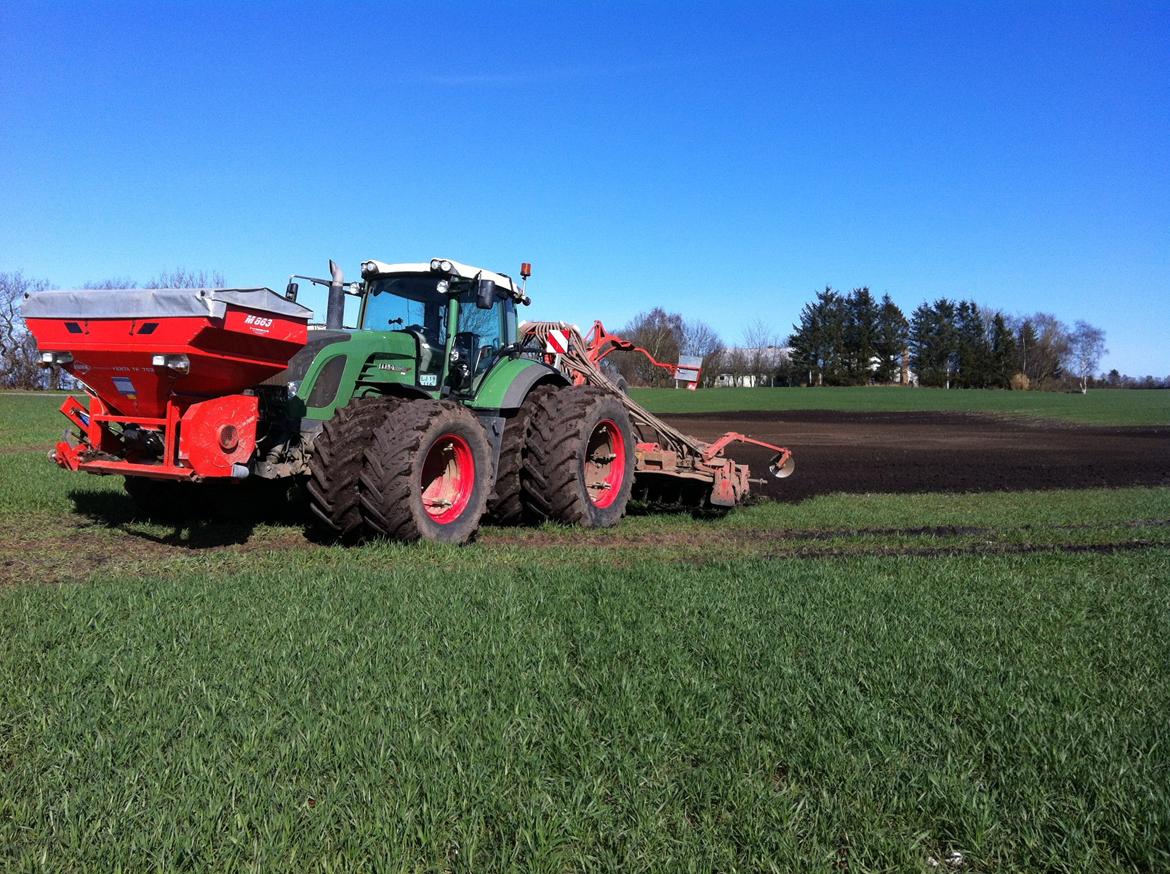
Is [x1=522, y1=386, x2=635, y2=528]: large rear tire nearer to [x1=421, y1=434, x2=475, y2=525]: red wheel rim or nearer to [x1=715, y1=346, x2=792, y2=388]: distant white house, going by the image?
[x1=421, y1=434, x2=475, y2=525]: red wheel rim

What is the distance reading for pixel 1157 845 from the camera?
9.25 feet

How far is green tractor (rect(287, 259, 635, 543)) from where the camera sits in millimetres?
7168

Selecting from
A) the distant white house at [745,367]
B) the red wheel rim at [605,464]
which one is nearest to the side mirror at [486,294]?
the red wheel rim at [605,464]

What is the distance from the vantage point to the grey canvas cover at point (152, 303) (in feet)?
20.9

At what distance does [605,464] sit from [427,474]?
261 cm

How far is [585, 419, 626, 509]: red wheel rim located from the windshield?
2.13 metres

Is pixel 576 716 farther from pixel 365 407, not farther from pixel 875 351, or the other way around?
pixel 875 351

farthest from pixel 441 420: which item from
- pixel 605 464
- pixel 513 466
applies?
pixel 605 464

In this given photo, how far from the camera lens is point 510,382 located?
914cm

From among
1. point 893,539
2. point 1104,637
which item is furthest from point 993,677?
point 893,539

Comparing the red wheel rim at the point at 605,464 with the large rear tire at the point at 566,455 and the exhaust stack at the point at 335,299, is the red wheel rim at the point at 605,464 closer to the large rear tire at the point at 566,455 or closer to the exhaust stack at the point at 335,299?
the large rear tire at the point at 566,455

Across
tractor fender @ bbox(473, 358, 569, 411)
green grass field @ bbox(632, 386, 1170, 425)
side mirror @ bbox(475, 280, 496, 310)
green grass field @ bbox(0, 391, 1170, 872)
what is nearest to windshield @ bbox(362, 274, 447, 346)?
tractor fender @ bbox(473, 358, 569, 411)

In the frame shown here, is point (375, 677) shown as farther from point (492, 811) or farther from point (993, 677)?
point (993, 677)

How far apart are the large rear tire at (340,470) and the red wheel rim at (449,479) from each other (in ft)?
3.08
